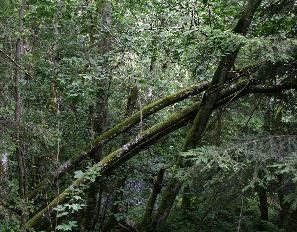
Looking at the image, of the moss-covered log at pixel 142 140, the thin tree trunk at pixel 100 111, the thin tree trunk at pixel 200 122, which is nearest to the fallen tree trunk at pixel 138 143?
the moss-covered log at pixel 142 140

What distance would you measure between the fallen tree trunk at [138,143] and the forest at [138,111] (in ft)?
0.07

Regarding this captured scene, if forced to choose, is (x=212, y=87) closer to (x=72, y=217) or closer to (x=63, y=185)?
(x=63, y=185)

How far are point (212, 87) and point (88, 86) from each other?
2470mm

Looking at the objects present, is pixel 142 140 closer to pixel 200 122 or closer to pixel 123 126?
pixel 123 126

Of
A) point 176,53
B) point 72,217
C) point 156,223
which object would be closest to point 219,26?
point 176,53

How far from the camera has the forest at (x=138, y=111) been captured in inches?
209

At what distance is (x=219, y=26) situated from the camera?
7.83 metres

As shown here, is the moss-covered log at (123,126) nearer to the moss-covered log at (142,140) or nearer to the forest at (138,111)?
the forest at (138,111)

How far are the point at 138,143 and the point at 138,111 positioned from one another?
3.42 ft

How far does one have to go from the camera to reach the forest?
5.31 metres

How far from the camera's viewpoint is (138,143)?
7.25m

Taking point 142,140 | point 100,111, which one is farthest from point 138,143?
point 100,111

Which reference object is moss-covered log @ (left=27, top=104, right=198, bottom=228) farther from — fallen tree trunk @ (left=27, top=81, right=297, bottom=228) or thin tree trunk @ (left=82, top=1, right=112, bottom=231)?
thin tree trunk @ (left=82, top=1, right=112, bottom=231)

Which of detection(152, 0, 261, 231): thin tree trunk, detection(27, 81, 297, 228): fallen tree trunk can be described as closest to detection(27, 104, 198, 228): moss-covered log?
detection(27, 81, 297, 228): fallen tree trunk
